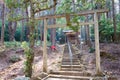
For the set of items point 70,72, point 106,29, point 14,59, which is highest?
point 106,29

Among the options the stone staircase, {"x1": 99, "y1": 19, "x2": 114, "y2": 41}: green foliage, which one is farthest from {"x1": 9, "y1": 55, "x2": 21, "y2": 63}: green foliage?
{"x1": 99, "y1": 19, "x2": 114, "y2": 41}: green foliage

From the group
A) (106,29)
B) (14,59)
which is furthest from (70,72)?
(106,29)

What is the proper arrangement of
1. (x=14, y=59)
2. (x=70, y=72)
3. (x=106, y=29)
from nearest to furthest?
(x=70, y=72) → (x=14, y=59) → (x=106, y=29)

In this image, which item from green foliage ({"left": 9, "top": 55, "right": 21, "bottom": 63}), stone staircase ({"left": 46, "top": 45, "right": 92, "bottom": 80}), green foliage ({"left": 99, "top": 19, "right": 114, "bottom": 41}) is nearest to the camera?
stone staircase ({"left": 46, "top": 45, "right": 92, "bottom": 80})

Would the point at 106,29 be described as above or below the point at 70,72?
above

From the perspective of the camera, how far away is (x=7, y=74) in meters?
9.09

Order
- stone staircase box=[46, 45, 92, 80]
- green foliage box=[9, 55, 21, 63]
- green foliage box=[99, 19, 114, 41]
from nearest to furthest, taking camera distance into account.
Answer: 1. stone staircase box=[46, 45, 92, 80]
2. green foliage box=[9, 55, 21, 63]
3. green foliage box=[99, 19, 114, 41]

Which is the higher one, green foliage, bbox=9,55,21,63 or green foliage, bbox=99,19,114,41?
green foliage, bbox=99,19,114,41

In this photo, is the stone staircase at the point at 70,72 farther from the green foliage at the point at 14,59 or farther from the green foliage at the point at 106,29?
the green foliage at the point at 106,29

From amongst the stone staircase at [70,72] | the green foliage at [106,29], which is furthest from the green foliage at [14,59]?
the green foliage at [106,29]

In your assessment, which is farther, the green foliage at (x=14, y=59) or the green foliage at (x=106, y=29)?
the green foliage at (x=106, y=29)

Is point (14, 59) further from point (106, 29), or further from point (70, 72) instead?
point (106, 29)

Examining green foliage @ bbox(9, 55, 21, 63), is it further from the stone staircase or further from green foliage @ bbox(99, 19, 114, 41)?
green foliage @ bbox(99, 19, 114, 41)

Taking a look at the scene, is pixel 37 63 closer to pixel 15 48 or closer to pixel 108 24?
pixel 15 48
